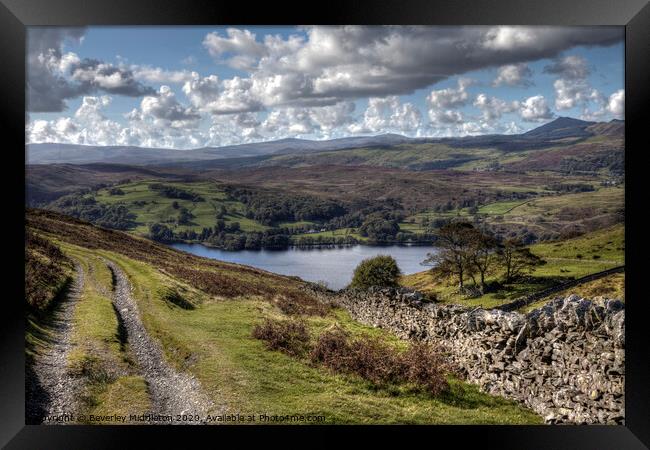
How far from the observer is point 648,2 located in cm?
801

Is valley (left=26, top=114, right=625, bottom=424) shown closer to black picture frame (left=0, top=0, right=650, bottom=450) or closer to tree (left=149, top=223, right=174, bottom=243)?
tree (left=149, top=223, right=174, bottom=243)

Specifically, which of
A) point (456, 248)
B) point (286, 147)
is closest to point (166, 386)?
point (286, 147)

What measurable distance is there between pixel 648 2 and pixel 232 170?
9234 mm

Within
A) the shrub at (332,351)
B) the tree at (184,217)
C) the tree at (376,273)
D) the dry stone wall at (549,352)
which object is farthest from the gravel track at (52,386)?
the dry stone wall at (549,352)

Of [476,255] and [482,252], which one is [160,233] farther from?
[482,252]

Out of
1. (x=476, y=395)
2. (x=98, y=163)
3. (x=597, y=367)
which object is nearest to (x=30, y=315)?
(x=98, y=163)

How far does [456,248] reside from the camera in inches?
378

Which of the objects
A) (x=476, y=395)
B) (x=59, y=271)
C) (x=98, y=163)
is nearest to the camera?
(x=476, y=395)

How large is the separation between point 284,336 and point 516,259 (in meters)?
5.43

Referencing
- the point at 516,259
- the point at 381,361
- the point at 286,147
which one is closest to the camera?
the point at 381,361

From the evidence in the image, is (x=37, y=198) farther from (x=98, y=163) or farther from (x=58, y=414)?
(x=58, y=414)

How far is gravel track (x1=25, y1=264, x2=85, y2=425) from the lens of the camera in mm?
7949

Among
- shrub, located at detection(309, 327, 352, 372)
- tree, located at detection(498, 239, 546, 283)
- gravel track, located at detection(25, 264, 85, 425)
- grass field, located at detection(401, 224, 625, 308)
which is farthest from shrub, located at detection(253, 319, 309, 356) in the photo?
tree, located at detection(498, 239, 546, 283)

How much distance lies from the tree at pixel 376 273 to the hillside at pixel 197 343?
912 millimetres
